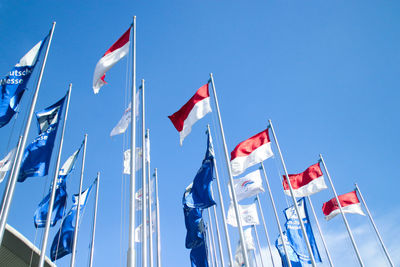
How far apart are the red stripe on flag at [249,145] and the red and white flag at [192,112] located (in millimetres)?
2778

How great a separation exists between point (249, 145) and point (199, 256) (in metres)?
6.02

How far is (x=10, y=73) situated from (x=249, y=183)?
1155cm

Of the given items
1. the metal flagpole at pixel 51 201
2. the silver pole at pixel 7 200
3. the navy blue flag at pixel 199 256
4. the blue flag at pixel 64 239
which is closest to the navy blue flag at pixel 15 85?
the metal flagpole at pixel 51 201

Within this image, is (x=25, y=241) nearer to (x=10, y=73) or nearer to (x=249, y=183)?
(x=10, y=73)

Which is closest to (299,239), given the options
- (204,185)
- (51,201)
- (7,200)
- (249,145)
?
(249,145)

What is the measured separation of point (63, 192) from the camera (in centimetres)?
1407

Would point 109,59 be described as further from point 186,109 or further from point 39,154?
point 39,154

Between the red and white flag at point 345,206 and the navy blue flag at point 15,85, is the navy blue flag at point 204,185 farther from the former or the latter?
the red and white flag at point 345,206

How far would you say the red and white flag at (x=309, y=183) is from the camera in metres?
16.8

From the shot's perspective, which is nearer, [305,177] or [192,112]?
[192,112]

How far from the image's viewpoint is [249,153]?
539 inches

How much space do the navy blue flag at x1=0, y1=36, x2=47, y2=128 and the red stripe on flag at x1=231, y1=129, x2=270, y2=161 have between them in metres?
8.47

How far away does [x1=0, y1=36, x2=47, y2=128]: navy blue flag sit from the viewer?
10.5 m

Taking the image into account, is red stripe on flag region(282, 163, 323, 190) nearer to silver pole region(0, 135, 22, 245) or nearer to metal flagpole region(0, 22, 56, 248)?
metal flagpole region(0, 22, 56, 248)
